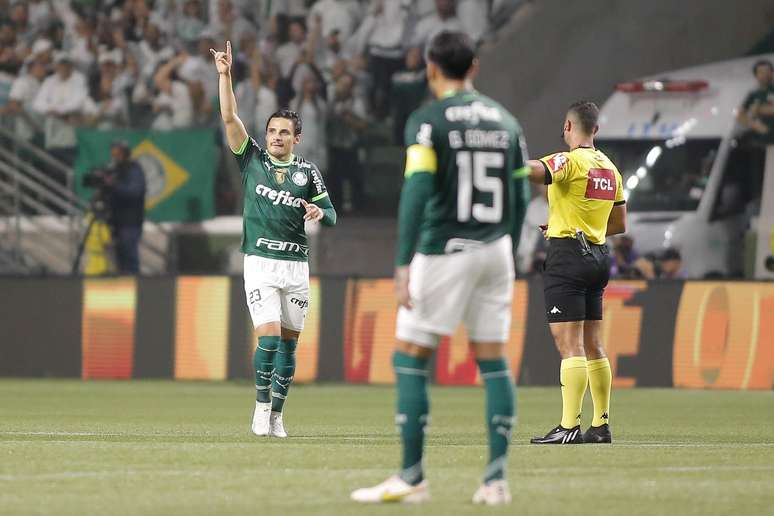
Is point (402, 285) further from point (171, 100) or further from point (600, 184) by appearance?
point (171, 100)

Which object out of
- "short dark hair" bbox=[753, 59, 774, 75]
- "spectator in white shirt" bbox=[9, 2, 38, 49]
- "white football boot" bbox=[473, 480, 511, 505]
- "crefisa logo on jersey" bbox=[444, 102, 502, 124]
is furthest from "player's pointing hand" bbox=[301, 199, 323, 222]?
"spectator in white shirt" bbox=[9, 2, 38, 49]

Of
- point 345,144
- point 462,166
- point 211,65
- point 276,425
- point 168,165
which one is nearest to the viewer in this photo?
point 462,166

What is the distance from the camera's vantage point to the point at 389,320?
19719mm

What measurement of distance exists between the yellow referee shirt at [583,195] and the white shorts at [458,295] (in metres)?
3.15

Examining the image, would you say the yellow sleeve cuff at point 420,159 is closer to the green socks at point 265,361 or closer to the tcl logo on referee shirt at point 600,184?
the tcl logo on referee shirt at point 600,184

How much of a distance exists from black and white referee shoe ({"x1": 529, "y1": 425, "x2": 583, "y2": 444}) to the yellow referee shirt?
125 cm

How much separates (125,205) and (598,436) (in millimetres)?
12039

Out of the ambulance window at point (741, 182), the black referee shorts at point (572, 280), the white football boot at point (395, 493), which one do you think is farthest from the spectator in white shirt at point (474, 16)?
the white football boot at point (395, 493)

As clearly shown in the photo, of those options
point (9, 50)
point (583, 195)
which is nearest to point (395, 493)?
point (583, 195)

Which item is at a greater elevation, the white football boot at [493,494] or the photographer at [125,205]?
the photographer at [125,205]

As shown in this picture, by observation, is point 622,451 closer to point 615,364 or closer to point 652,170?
point 615,364

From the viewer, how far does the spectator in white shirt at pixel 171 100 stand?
23.2 meters

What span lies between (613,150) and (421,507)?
1594cm

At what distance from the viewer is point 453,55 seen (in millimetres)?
7598
